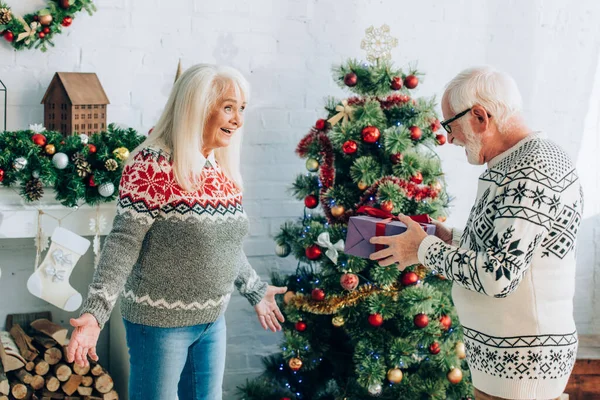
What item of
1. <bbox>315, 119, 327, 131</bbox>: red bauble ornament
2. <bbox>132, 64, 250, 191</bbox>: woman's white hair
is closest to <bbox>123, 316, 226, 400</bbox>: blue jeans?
<bbox>132, 64, 250, 191</bbox>: woman's white hair

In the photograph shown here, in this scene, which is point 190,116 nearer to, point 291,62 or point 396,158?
point 396,158

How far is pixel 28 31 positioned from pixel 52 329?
3.46ft

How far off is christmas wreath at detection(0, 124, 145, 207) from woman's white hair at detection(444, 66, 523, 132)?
44.8 inches

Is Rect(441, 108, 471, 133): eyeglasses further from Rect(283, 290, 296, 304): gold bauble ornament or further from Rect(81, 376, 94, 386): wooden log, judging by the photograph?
Rect(81, 376, 94, 386): wooden log

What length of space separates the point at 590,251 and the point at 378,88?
1.52 metres

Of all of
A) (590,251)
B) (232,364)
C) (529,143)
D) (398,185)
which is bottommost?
(232,364)

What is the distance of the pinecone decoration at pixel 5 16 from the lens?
2.45m

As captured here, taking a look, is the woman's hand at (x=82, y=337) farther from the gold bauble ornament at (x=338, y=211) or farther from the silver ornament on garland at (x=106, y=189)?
the gold bauble ornament at (x=338, y=211)

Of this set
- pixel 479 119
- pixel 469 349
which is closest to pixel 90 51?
pixel 479 119

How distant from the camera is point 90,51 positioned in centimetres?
264

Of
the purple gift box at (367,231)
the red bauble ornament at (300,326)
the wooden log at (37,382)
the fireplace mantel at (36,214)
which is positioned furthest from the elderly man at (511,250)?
the wooden log at (37,382)

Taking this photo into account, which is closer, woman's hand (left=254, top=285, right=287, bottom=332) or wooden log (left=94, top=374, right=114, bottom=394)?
woman's hand (left=254, top=285, right=287, bottom=332)

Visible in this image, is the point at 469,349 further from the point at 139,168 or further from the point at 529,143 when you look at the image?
the point at 139,168

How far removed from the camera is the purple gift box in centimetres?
191
